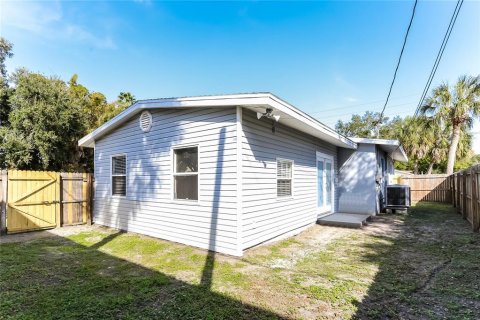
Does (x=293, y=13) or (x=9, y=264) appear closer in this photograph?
(x=9, y=264)

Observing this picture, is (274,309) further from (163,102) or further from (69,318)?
(163,102)

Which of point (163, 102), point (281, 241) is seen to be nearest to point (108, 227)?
point (163, 102)

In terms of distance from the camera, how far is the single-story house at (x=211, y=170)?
531 centimetres

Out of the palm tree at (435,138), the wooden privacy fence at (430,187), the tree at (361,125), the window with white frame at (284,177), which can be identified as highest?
the tree at (361,125)

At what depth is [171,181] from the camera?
6.34 meters

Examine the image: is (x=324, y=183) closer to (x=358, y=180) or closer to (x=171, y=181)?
(x=358, y=180)

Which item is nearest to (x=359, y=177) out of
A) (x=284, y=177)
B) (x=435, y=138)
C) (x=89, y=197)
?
(x=284, y=177)

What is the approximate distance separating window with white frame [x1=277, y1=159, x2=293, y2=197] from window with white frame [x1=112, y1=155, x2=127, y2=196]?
4.39m

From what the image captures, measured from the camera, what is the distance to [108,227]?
8227 mm

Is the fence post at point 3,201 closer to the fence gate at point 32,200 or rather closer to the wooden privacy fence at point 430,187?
the fence gate at point 32,200

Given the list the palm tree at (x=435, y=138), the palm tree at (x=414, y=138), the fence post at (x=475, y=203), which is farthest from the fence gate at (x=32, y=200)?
the palm tree at (x=414, y=138)

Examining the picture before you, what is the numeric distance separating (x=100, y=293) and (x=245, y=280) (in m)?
1.98

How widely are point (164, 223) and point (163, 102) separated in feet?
9.42

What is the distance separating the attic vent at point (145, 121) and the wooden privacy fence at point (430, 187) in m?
15.9
